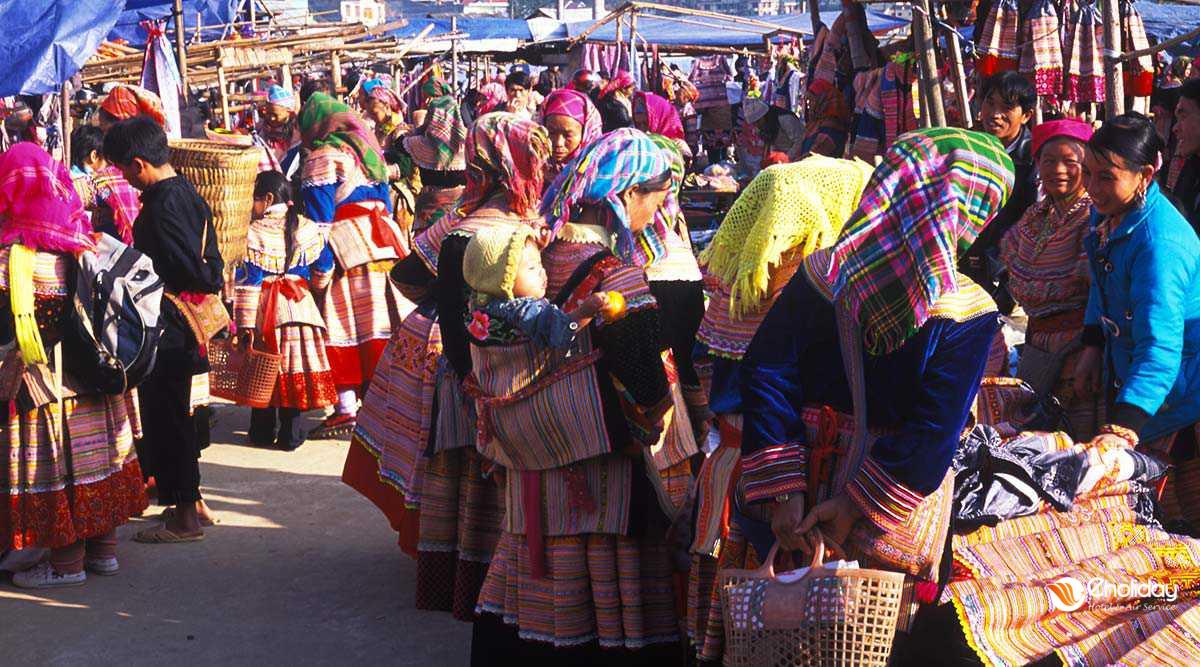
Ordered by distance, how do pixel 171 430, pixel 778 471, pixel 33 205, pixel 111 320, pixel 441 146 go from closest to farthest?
pixel 778 471, pixel 33 205, pixel 111 320, pixel 171 430, pixel 441 146

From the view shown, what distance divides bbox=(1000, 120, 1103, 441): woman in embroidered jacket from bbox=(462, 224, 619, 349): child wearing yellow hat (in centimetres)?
175

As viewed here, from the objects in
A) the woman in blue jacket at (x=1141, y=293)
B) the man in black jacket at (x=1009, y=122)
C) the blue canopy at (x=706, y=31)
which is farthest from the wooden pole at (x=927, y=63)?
the blue canopy at (x=706, y=31)

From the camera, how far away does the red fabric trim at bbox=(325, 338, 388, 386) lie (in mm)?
7703

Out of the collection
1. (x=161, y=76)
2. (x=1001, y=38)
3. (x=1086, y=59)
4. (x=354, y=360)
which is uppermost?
(x=1001, y=38)

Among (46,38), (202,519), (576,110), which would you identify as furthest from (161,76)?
(576,110)

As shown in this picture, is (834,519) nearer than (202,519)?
Yes

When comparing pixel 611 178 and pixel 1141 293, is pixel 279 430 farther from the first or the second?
pixel 1141 293

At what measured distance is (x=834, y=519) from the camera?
2959mm

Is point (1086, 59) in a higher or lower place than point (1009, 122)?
higher

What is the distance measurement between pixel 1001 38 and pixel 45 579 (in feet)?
16.9

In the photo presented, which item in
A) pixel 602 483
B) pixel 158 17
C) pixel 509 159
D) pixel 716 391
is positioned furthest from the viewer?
pixel 158 17

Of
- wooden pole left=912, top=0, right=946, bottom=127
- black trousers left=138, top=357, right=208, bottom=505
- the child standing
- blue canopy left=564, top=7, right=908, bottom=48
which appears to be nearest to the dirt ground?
black trousers left=138, top=357, right=208, bottom=505

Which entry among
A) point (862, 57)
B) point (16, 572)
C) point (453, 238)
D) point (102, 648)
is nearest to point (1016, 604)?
point (453, 238)

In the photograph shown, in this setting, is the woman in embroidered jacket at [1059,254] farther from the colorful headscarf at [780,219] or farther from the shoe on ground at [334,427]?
the shoe on ground at [334,427]
